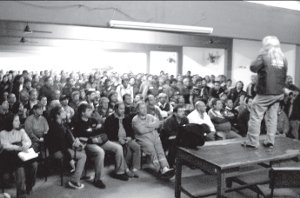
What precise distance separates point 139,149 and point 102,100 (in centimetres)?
143

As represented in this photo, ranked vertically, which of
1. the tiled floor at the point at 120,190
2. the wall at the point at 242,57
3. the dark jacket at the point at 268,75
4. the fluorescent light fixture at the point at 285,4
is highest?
the fluorescent light fixture at the point at 285,4

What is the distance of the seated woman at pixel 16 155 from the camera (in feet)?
15.0

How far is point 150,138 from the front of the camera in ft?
19.1

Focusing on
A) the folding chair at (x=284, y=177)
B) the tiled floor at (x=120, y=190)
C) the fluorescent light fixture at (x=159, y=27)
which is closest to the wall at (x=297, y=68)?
the fluorescent light fixture at (x=159, y=27)

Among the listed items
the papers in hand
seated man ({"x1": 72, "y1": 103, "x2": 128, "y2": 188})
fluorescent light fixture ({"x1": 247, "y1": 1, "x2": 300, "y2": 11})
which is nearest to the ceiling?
fluorescent light fixture ({"x1": 247, "y1": 1, "x2": 300, "y2": 11})

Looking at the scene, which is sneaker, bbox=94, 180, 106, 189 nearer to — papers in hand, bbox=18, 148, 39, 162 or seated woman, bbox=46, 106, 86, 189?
seated woman, bbox=46, 106, 86, 189

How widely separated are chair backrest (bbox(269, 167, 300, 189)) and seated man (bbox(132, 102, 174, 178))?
84.9 inches

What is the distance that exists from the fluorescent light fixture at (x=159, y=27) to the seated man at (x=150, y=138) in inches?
55.6

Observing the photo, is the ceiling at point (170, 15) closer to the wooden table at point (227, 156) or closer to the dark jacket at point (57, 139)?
the dark jacket at point (57, 139)

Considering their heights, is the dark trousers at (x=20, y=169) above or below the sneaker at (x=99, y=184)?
above

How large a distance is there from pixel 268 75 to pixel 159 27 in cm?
260

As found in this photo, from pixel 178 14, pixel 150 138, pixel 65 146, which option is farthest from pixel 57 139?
pixel 178 14

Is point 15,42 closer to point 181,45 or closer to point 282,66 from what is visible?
point 181,45

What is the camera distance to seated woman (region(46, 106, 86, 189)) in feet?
16.9
